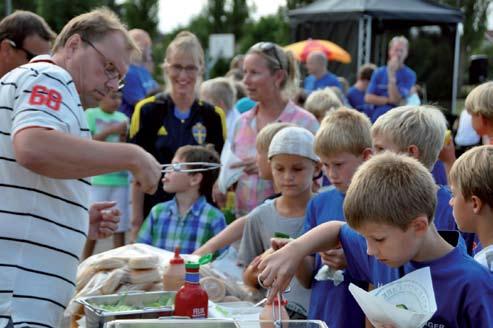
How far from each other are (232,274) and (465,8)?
37.2m

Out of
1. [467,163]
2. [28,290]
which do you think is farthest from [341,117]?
[28,290]

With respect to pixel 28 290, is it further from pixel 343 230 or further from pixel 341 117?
pixel 341 117

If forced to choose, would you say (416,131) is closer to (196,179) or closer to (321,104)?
(196,179)

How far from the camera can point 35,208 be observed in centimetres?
233

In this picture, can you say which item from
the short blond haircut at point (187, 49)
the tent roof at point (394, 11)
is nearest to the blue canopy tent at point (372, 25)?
the tent roof at point (394, 11)

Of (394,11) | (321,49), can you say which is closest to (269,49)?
(321,49)

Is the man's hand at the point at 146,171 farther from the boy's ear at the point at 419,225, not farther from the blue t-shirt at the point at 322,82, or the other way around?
the blue t-shirt at the point at 322,82

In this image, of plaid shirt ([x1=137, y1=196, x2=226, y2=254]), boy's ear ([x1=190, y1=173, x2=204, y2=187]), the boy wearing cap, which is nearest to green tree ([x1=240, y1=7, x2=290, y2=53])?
boy's ear ([x1=190, y1=173, x2=204, y2=187])

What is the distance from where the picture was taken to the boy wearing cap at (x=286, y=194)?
3.48 m

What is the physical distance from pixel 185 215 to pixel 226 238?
502 mm

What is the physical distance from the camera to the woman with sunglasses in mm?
4930

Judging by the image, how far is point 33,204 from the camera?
7.63 feet

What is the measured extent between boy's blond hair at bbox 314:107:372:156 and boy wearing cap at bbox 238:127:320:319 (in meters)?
0.25

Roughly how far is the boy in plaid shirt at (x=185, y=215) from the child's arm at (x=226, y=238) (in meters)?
0.35
